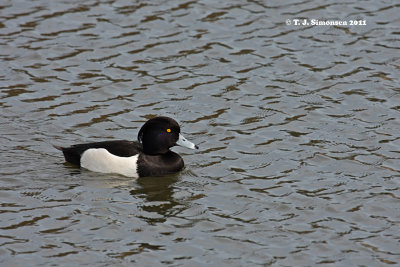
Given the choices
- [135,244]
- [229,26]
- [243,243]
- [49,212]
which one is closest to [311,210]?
[243,243]

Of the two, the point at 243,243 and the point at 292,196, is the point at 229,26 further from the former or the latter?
the point at 243,243

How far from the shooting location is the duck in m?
12.3

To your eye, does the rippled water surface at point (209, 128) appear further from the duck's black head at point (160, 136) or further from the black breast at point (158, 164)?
the duck's black head at point (160, 136)

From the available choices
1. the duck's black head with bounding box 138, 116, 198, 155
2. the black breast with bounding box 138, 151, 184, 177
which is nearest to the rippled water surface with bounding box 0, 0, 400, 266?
the black breast with bounding box 138, 151, 184, 177

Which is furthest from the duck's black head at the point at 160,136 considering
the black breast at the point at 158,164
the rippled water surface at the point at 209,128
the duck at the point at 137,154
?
the rippled water surface at the point at 209,128

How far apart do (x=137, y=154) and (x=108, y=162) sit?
431mm

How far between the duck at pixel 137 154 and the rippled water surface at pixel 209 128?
15 centimetres

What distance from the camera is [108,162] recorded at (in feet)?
40.5

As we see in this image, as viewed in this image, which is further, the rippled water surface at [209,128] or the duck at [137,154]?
Answer: the duck at [137,154]

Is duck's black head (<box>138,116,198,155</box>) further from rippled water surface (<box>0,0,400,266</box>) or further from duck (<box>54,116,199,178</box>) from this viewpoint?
rippled water surface (<box>0,0,400,266</box>)

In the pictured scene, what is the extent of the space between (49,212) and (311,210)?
3.25 m

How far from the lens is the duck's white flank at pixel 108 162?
12305 millimetres

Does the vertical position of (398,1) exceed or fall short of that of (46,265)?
it exceeds it

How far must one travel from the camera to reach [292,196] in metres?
11.2
